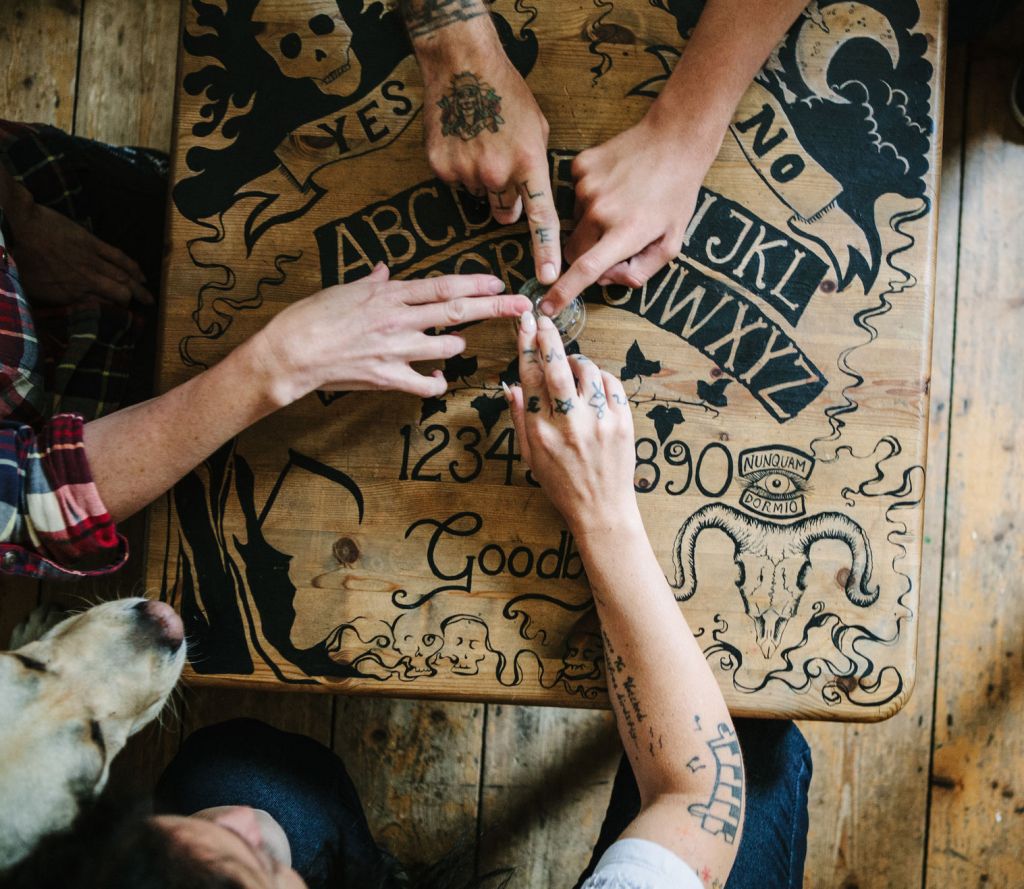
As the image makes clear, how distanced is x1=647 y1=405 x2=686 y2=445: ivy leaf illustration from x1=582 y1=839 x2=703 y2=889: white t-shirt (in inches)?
17.8

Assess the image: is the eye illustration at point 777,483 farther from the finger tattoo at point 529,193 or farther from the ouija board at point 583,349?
the finger tattoo at point 529,193

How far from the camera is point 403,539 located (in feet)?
3.10

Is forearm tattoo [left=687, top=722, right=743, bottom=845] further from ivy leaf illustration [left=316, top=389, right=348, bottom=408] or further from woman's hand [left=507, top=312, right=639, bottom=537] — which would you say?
ivy leaf illustration [left=316, top=389, right=348, bottom=408]

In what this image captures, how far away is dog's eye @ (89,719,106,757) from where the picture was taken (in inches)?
32.3

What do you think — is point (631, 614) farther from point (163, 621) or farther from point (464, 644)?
point (163, 621)

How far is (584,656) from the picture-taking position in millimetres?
932

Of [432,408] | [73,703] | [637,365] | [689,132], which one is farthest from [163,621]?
[689,132]

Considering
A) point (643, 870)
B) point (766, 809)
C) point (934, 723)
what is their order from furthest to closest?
point (934, 723)
point (766, 809)
point (643, 870)

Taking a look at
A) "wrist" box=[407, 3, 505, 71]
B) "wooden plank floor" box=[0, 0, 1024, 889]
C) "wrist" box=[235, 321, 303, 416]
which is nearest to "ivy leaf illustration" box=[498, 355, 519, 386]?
"wrist" box=[235, 321, 303, 416]

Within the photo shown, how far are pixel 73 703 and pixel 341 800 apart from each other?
47cm

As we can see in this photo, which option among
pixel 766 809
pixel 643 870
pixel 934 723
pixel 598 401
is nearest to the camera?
pixel 643 870

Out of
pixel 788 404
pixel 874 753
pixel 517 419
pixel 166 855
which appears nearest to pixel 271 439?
pixel 517 419

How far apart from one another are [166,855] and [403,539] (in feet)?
1.30

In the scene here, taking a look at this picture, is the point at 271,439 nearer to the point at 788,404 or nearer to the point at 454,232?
the point at 454,232
